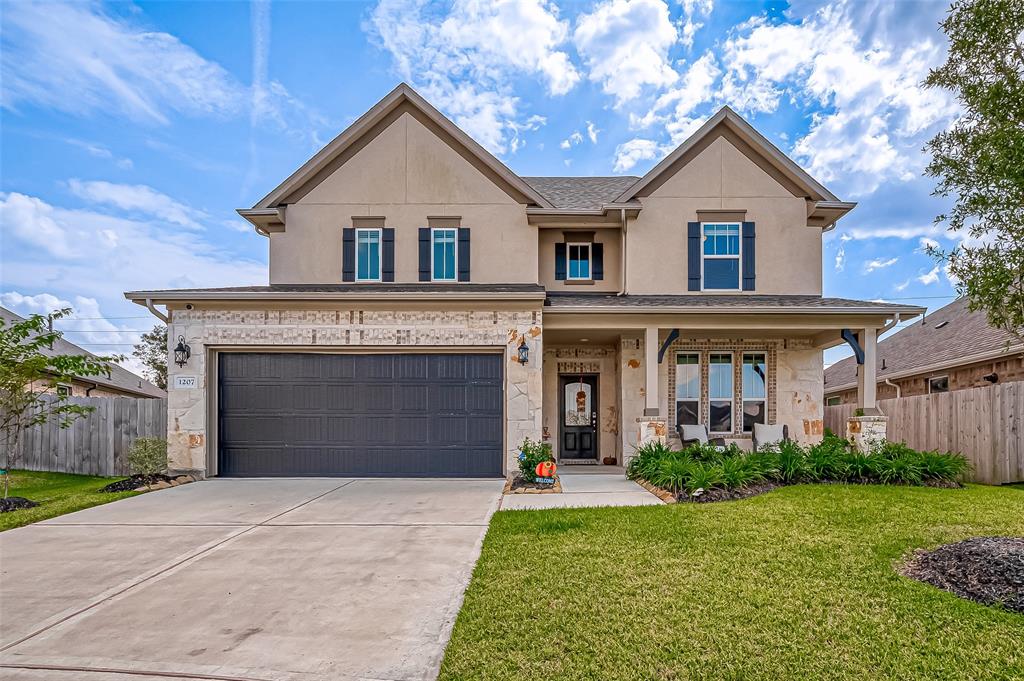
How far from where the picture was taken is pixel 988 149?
498 centimetres

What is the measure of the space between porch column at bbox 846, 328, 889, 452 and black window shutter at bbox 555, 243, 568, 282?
636 cm

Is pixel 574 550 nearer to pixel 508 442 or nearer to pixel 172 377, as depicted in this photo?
pixel 508 442

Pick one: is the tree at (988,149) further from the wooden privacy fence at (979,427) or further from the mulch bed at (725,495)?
the wooden privacy fence at (979,427)

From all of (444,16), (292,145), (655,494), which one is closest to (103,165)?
(292,145)

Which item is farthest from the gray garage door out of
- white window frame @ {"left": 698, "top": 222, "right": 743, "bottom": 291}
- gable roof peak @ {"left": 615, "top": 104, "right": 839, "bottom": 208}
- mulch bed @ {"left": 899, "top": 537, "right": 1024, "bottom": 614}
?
mulch bed @ {"left": 899, "top": 537, "right": 1024, "bottom": 614}

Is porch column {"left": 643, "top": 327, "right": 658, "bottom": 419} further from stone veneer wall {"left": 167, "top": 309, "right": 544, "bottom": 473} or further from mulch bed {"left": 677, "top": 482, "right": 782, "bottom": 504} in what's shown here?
mulch bed {"left": 677, "top": 482, "right": 782, "bottom": 504}

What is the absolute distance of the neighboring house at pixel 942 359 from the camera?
13602 mm

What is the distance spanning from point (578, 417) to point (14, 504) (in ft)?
34.4

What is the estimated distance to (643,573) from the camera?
4707mm

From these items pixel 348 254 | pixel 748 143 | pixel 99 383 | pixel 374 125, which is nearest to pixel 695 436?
pixel 748 143

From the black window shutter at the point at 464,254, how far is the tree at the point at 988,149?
28.7 feet

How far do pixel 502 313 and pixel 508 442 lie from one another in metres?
2.47

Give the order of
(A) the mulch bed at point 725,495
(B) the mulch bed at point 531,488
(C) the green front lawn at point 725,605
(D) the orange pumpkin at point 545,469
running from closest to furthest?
(C) the green front lawn at point 725,605 < (A) the mulch bed at point 725,495 < (B) the mulch bed at point 531,488 < (D) the orange pumpkin at point 545,469

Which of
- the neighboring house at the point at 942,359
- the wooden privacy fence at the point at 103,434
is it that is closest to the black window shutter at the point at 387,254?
the wooden privacy fence at the point at 103,434
